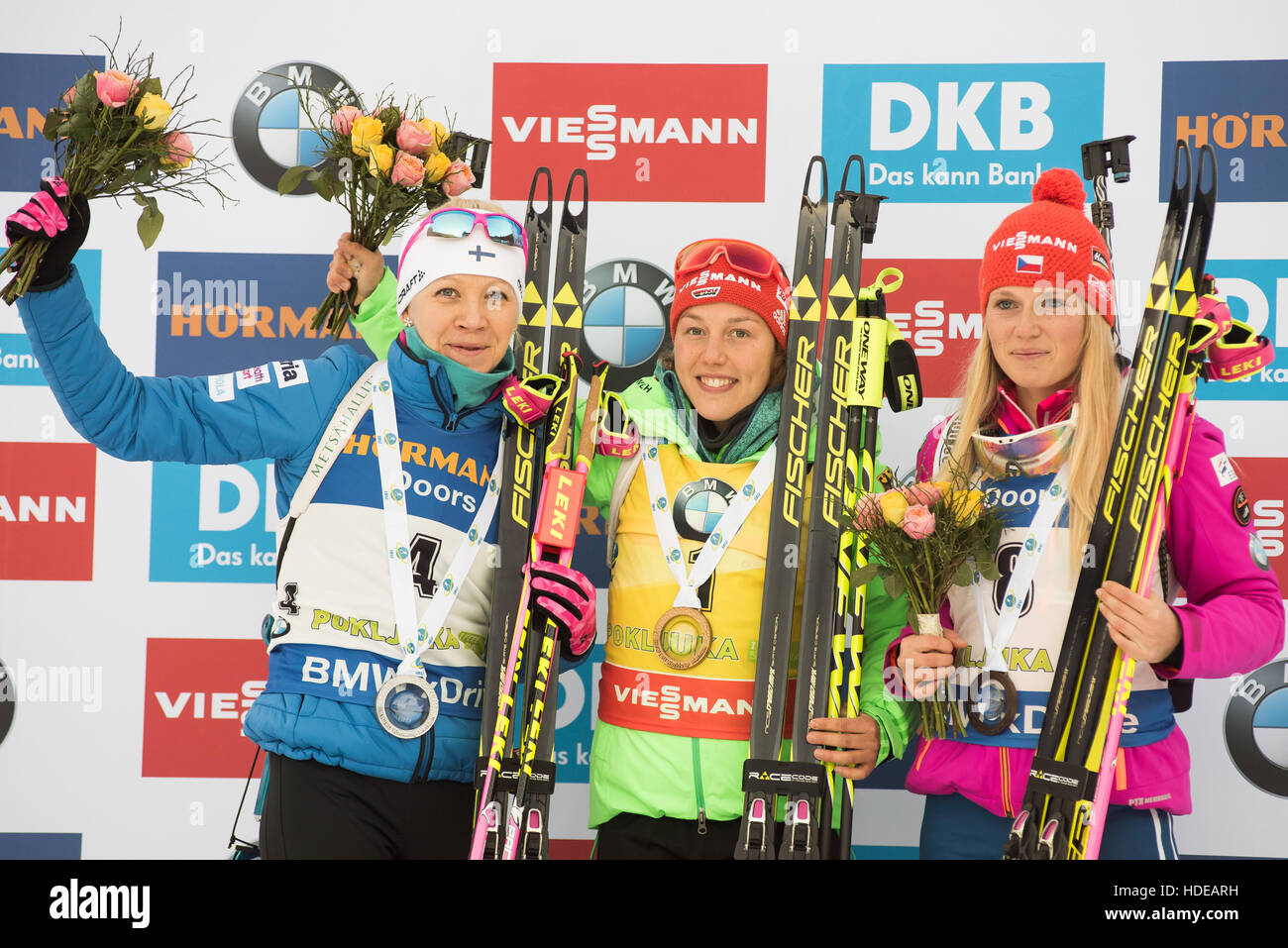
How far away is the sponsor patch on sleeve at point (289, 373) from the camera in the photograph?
106 inches

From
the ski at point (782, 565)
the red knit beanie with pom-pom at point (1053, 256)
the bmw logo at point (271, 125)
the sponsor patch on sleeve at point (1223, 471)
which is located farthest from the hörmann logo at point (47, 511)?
Result: the sponsor patch on sleeve at point (1223, 471)

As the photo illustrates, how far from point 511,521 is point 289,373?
666 millimetres

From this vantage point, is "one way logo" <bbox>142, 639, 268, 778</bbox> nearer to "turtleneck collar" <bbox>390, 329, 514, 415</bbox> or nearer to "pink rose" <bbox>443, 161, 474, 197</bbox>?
"turtleneck collar" <bbox>390, 329, 514, 415</bbox>

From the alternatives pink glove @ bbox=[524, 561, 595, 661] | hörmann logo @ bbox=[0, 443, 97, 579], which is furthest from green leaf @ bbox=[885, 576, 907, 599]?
hörmann logo @ bbox=[0, 443, 97, 579]

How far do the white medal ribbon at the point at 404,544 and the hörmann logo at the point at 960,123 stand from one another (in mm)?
1559

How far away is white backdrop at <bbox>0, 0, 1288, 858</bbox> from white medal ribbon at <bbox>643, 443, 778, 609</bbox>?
0.89 m

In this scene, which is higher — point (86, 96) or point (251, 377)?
point (86, 96)

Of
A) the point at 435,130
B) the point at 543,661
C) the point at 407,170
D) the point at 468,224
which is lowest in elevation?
the point at 543,661

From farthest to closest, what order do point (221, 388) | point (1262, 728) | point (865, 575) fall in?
point (1262, 728) → point (221, 388) → point (865, 575)

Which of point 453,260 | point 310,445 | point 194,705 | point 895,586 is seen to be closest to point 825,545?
point 895,586

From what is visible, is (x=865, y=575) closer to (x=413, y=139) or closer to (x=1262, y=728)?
(x=413, y=139)

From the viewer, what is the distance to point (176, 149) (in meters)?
2.49

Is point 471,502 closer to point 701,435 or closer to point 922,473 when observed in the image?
point 701,435
